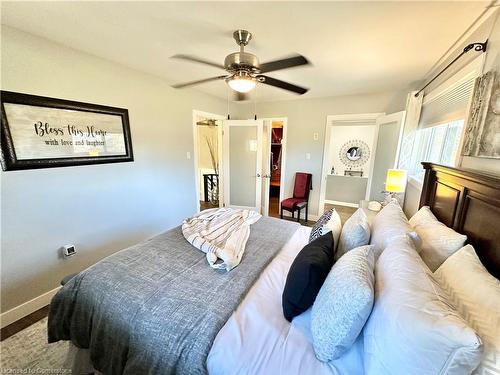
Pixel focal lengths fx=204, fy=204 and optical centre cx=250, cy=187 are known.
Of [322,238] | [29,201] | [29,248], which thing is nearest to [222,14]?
[322,238]

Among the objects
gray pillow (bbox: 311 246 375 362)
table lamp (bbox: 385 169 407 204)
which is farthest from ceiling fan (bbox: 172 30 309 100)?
table lamp (bbox: 385 169 407 204)

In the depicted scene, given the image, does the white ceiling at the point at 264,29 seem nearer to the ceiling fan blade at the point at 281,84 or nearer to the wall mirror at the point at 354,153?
the ceiling fan blade at the point at 281,84

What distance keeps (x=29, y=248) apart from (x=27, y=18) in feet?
6.06

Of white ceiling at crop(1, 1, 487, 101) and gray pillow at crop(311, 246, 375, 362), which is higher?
white ceiling at crop(1, 1, 487, 101)

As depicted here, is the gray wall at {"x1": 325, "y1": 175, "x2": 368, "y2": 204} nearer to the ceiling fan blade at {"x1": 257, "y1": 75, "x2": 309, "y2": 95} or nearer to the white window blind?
the white window blind

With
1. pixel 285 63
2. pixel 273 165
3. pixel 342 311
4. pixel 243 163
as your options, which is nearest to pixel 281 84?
pixel 285 63

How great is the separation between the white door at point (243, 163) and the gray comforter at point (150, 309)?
270 cm

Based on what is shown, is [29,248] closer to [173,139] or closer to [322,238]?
[173,139]

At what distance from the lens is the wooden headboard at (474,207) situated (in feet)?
3.22

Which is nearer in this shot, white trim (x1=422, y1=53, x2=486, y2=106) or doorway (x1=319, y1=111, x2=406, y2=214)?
white trim (x1=422, y1=53, x2=486, y2=106)

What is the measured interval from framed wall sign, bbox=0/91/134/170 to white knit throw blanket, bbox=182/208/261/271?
1286mm

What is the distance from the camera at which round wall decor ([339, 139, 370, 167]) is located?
17.0 ft

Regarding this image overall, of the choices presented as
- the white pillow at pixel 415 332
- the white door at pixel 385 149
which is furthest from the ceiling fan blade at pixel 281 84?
the white door at pixel 385 149

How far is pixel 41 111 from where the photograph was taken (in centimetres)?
178
